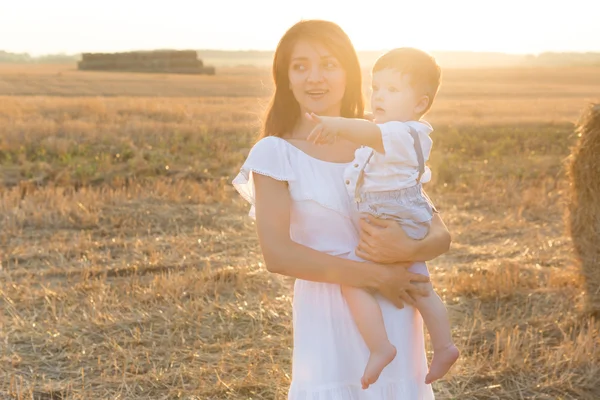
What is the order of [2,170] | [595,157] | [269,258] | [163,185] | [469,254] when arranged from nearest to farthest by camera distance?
[269,258]
[595,157]
[469,254]
[163,185]
[2,170]

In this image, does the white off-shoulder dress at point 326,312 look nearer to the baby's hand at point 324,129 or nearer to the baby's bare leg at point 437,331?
the baby's bare leg at point 437,331

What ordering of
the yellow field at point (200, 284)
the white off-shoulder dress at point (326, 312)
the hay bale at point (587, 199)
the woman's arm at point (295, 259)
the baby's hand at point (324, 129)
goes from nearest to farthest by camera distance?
the baby's hand at point (324, 129)
the woman's arm at point (295, 259)
the white off-shoulder dress at point (326, 312)
the yellow field at point (200, 284)
the hay bale at point (587, 199)

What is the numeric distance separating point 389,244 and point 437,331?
15.2 inches

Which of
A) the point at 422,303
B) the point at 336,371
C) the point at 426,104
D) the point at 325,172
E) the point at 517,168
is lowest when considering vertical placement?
the point at 517,168

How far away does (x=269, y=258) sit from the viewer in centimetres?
246

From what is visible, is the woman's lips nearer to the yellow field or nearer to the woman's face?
the woman's face

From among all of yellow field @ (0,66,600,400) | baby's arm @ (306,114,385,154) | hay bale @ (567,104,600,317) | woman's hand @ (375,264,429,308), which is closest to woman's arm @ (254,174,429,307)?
woman's hand @ (375,264,429,308)

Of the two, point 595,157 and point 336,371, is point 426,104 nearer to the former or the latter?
point 336,371

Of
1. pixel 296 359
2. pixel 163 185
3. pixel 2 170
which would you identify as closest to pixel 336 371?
pixel 296 359

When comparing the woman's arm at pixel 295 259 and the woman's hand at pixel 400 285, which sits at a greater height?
the woman's arm at pixel 295 259

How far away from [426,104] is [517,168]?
10.3m

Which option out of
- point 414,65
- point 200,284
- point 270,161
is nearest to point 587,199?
point 200,284

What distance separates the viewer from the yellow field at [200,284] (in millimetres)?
4426

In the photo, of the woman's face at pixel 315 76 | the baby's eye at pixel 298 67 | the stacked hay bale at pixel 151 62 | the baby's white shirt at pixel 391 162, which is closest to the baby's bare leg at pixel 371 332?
the baby's white shirt at pixel 391 162
